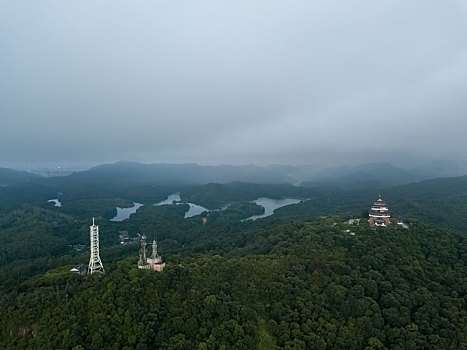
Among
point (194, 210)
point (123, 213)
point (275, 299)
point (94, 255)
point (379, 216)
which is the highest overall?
point (379, 216)

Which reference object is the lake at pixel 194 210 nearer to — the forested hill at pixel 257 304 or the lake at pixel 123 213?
the lake at pixel 123 213

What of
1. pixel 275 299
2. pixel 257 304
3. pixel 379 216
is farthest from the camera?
pixel 379 216

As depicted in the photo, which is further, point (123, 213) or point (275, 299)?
point (123, 213)

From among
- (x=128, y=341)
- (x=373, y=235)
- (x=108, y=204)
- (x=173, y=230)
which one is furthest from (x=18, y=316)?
(x=108, y=204)

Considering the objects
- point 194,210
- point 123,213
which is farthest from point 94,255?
point 194,210

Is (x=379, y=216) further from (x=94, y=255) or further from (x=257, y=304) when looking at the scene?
(x=94, y=255)

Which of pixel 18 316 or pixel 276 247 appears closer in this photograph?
pixel 18 316

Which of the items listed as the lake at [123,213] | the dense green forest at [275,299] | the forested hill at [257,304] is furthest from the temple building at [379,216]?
the lake at [123,213]

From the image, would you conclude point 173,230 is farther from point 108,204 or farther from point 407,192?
point 407,192
